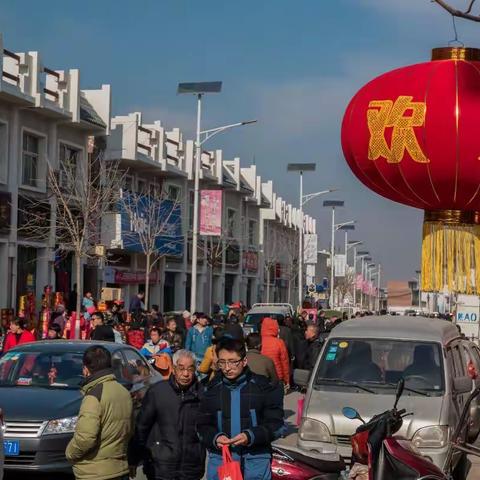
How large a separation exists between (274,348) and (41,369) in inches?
184

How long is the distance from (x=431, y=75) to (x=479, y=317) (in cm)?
2331

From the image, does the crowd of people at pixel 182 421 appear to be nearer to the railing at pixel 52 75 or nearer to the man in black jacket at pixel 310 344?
the man in black jacket at pixel 310 344

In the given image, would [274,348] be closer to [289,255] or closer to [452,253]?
[452,253]

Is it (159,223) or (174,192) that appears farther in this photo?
(174,192)

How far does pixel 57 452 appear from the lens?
10.7 m

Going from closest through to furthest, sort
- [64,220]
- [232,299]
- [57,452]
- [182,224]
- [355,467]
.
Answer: [355,467] < [57,452] < [64,220] < [182,224] < [232,299]

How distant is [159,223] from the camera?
43344mm

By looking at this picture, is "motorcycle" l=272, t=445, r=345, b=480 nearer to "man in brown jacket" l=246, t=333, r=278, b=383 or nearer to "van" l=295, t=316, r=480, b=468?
"van" l=295, t=316, r=480, b=468

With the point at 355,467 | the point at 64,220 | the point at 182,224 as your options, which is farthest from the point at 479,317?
the point at 355,467

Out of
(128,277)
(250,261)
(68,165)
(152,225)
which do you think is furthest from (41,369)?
(250,261)

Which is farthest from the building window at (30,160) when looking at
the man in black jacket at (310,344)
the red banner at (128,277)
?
the man in black jacket at (310,344)

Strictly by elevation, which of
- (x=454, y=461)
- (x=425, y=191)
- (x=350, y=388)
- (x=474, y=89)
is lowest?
(x=454, y=461)

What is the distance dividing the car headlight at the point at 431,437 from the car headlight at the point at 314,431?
2.88 feet

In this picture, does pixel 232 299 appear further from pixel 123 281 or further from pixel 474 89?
pixel 474 89
